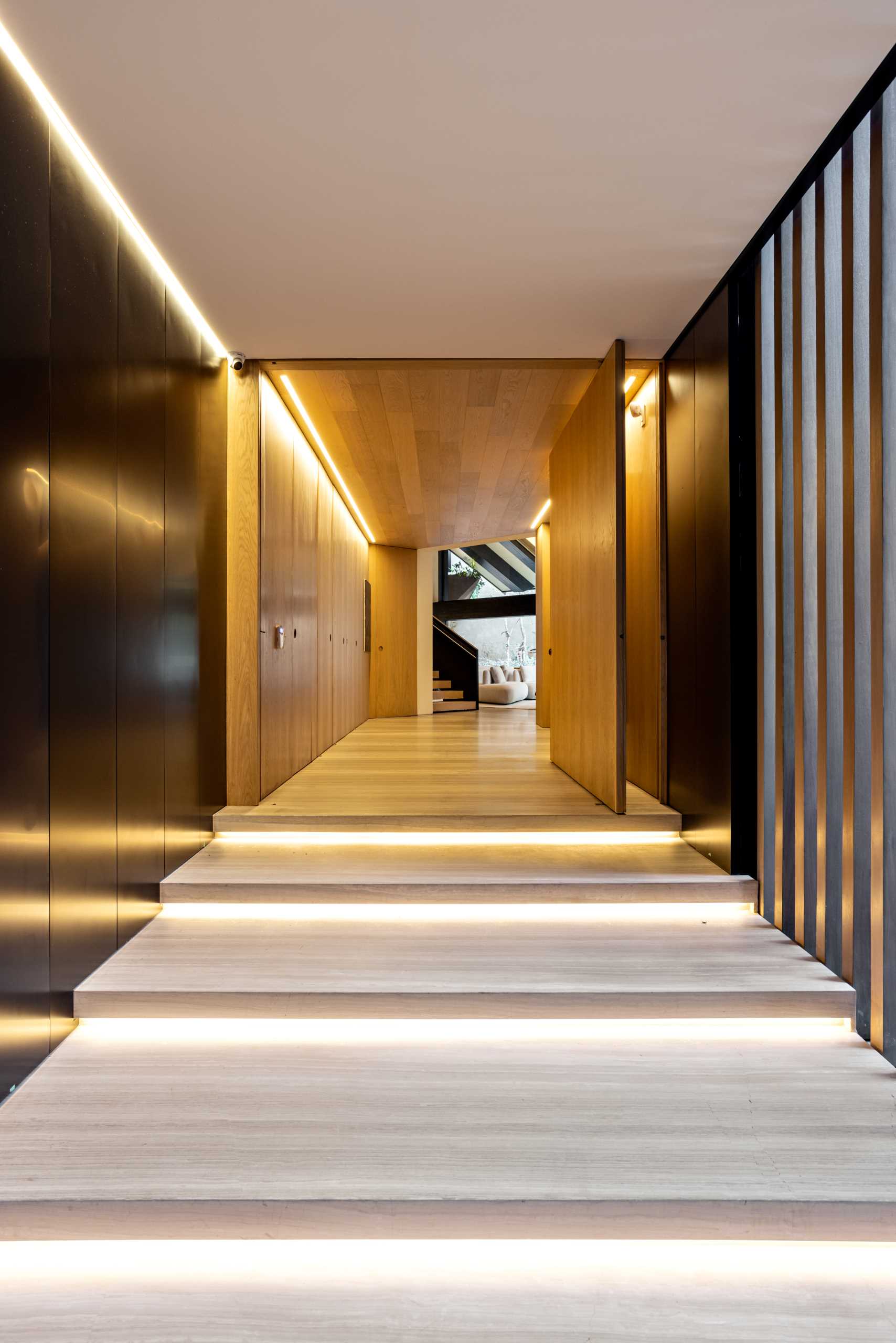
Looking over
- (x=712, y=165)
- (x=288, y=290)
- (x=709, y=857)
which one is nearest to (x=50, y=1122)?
(x=709, y=857)

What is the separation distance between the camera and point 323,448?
6043mm

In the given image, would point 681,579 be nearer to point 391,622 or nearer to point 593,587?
point 593,587

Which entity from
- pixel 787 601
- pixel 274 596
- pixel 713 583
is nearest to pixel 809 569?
pixel 787 601

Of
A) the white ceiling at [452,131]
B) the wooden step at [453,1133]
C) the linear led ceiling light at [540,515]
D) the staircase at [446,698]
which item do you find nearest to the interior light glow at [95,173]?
the white ceiling at [452,131]

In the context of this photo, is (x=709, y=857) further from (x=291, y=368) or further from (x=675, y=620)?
(x=291, y=368)

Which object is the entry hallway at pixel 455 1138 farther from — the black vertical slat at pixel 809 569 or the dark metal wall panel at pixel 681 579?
the dark metal wall panel at pixel 681 579

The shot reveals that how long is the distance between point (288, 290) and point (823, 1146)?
11.3ft

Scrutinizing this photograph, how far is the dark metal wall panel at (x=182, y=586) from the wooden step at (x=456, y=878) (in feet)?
0.78

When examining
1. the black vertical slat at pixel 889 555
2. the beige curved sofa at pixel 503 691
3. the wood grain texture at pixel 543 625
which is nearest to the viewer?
the black vertical slat at pixel 889 555

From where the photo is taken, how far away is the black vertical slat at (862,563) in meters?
2.13

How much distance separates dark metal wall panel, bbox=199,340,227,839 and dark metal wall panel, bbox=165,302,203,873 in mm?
59

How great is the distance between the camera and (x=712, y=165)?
243cm

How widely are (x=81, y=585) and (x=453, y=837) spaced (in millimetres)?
2027

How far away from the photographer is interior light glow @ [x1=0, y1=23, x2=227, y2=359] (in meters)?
1.99
